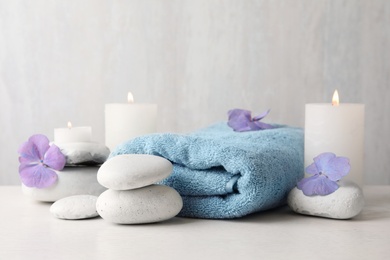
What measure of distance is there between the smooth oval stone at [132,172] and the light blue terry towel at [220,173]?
63mm

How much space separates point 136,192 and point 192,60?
78 centimetres

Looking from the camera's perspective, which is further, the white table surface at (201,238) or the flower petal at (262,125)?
the flower petal at (262,125)

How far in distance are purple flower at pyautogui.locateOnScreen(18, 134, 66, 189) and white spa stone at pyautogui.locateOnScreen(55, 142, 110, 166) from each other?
0.02 m

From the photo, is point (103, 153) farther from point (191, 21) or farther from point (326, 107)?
point (191, 21)

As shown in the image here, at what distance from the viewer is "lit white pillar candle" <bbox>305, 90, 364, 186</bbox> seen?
3.31 ft

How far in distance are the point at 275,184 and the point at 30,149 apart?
1.37 feet

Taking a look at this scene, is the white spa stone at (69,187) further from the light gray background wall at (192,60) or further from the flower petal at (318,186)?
the light gray background wall at (192,60)

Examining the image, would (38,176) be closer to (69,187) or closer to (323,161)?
(69,187)

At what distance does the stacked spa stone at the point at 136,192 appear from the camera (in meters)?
0.85

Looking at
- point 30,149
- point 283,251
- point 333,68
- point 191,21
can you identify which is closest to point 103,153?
point 30,149

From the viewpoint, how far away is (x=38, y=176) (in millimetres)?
1026

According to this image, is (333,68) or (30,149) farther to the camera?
(333,68)

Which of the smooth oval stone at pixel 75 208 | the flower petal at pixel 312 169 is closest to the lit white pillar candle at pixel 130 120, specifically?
the smooth oval stone at pixel 75 208

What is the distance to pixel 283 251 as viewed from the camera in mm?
744
